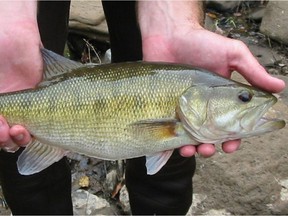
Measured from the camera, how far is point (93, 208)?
3133 mm

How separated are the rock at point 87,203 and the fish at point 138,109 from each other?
1.04 metres

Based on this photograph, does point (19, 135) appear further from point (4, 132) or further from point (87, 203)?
point (87, 203)

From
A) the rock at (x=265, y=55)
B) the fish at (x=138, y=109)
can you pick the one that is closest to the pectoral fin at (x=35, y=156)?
the fish at (x=138, y=109)

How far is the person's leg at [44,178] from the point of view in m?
2.42

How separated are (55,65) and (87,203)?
119 centimetres

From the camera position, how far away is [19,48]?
2262 mm

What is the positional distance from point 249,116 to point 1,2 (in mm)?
1080

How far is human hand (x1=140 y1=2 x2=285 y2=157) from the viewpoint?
210cm

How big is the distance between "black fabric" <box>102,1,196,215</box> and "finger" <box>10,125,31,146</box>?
681 millimetres

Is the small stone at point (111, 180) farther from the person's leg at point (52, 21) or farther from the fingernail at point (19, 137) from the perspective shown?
the fingernail at point (19, 137)

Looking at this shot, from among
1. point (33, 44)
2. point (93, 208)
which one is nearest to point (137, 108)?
point (33, 44)

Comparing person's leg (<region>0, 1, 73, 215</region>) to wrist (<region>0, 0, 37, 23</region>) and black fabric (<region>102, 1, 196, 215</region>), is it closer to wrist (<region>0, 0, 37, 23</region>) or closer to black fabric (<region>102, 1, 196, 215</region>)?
wrist (<region>0, 0, 37, 23</region>)

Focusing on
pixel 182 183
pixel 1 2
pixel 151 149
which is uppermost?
pixel 1 2

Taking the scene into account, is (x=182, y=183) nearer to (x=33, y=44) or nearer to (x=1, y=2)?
(x=33, y=44)
